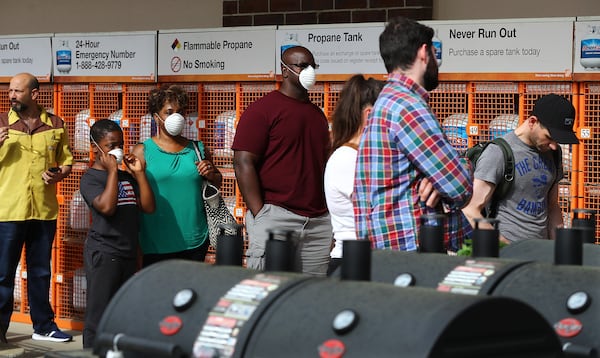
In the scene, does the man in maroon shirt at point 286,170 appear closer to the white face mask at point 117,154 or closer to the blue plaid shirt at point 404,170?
the white face mask at point 117,154

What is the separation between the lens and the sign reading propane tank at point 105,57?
8.39m

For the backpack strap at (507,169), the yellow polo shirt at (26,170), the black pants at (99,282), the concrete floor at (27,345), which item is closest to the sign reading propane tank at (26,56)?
the yellow polo shirt at (26,170)

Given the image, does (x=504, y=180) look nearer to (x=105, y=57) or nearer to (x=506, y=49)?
(x=506, y=49)

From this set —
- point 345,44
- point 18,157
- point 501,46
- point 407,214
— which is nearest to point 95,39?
point 18,157

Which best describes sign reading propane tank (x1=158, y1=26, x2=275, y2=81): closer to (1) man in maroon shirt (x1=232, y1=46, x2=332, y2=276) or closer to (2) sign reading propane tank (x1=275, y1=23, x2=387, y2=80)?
(2) sign reading propane tank (x1=275, y1=23, x2=387, y2=80)

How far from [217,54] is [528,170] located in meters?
3.36

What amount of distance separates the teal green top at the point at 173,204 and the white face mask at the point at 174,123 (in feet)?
0.51

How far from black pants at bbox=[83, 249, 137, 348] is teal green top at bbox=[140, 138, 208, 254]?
22 centimetres

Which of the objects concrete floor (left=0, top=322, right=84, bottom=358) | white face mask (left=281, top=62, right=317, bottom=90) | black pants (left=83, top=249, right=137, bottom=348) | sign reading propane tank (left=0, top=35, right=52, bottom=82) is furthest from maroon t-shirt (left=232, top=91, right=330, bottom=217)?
sign reading propane tank (left=0, top=35, right=52, bottom=82)

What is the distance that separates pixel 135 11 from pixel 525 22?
480 centimetres

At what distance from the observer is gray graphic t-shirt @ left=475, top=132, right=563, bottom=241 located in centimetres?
541

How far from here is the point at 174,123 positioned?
688cm

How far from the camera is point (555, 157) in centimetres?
569

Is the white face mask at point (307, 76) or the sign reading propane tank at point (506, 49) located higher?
the sign reading propane tank at point (506, 49)
